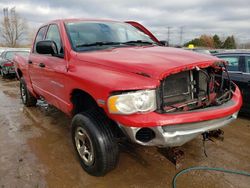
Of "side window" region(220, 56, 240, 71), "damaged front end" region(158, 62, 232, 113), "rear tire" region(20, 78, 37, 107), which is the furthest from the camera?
"rear tire" region(20, 78, 37, 107)

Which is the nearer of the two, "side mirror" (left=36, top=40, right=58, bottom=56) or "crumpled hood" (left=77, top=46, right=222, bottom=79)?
"crumpled hood" (left=77, top=46, right=222, bottom=79)

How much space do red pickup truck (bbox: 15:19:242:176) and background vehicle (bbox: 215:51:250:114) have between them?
1975 millimetres

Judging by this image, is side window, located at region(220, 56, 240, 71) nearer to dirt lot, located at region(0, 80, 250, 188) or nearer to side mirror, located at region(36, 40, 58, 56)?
dirt lot, located at region(0, 80, 250, 188)

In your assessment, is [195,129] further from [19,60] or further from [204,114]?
[19,60]

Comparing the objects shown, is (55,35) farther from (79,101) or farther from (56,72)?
(79,101)

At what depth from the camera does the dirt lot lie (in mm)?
2939

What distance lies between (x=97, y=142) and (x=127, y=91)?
2.31 feet

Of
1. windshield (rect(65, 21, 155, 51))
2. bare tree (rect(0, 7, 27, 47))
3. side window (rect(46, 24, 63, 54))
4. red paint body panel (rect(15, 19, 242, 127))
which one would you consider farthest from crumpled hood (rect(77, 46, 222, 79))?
bare tree (rect(0, 7, 27, 47))

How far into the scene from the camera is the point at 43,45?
3508 mm

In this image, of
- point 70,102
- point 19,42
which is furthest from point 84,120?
point 19,42

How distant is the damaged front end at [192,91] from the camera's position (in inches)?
104

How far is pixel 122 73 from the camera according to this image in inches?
102

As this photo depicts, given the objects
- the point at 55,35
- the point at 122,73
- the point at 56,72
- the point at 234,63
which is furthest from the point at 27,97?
the point at 234,63

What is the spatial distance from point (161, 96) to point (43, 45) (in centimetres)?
194
